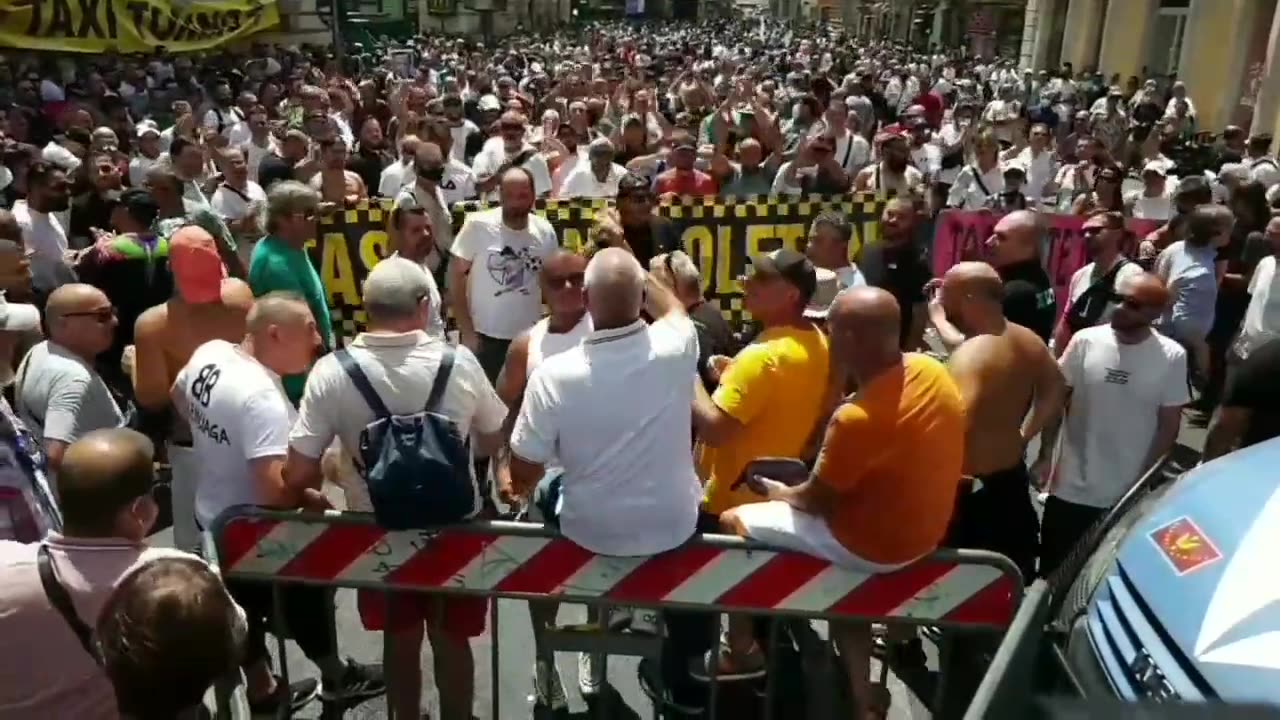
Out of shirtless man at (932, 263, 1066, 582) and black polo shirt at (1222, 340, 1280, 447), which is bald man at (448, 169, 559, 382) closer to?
shirtless man at (932, 263, 1066, 582)

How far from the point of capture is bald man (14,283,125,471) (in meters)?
3.92

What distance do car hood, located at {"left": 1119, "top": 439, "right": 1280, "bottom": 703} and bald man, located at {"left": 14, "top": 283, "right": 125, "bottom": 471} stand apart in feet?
12.0

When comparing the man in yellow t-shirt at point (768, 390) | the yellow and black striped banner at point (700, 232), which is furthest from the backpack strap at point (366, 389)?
the yellow and black striped banner at point (700, 232)

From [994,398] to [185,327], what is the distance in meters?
3.26

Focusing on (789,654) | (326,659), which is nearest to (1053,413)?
(789,654)

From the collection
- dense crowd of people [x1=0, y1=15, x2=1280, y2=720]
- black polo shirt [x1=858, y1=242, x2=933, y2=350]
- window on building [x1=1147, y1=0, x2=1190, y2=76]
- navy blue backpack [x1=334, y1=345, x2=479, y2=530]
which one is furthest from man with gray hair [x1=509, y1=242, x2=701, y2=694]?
window on building [x1=1147, y1=0, x2=1190, y2=76]

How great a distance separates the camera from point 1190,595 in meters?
2.62

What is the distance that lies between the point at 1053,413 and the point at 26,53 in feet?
67.5

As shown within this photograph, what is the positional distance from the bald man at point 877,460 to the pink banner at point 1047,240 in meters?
5.18

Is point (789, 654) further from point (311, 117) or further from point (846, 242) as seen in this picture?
point (311, 117)

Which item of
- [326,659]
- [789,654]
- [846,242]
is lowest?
[789,654]

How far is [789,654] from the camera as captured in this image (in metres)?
4.58

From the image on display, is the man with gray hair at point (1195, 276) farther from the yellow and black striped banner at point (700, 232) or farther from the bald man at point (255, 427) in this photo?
the bald man at point (255, 427)

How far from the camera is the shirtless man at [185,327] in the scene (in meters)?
4.19
